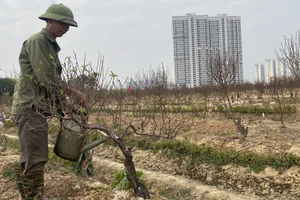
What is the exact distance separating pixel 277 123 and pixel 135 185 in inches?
244

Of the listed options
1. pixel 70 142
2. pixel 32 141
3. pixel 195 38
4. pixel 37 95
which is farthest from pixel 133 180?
pixel 195 38

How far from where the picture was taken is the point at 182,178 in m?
4.95

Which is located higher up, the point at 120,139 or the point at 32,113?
the point at 32,113

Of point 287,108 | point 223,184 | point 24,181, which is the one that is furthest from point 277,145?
point 287,108

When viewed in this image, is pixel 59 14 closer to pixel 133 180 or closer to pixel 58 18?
pixel 58 18

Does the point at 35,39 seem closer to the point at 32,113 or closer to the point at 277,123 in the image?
the point at 32,113

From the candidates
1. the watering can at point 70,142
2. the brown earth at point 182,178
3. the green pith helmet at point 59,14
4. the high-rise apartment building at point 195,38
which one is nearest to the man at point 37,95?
the green pith helmet at point 59,14

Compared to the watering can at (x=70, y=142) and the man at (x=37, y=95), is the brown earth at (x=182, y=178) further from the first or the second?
the man at (x=37, y=95)

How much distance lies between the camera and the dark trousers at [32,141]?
265 cm

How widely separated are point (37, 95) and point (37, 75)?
280mm

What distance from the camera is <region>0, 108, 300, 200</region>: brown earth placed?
339 centimetres

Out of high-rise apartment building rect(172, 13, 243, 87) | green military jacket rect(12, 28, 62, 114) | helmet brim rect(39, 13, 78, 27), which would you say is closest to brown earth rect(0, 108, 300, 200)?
green military jacket rect(12, 28, 62, 114)

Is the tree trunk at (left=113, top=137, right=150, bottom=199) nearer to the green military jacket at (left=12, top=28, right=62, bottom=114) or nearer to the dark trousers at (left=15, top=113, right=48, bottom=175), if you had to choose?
the dark trousers at (left=15, top=113, right=48, bottom=175)

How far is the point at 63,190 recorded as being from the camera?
334 cm
